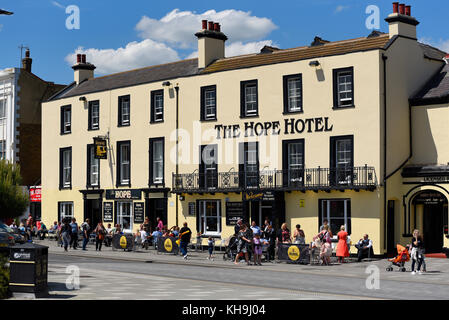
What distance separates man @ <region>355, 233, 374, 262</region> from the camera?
31.4m

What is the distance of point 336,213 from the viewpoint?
1329 inches

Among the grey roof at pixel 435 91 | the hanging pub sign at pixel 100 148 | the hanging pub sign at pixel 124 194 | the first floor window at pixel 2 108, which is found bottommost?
the hanging pub sign at pixel 124 194

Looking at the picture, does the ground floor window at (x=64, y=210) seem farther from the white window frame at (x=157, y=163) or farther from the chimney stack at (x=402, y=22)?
the chimney stack at (x=402, y=22)

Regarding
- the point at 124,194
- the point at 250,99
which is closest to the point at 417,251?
the point at 250,99

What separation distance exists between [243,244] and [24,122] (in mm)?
29146

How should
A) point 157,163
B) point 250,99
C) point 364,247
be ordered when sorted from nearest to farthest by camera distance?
1. point 364,247
2. point 250,99
3. point 157,163

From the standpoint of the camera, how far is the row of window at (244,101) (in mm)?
33781

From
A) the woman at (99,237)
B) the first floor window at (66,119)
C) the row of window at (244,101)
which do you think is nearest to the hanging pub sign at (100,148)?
the row of window at (244,101)

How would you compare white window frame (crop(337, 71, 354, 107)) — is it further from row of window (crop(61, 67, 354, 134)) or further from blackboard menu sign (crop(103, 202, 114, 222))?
blackboard menu sign (crop(103, 202, 114, 222))

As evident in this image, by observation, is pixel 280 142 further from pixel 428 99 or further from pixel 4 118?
pixel 4 118

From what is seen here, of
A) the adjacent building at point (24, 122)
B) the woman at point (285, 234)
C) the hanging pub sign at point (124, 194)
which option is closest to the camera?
the woman at point (285, 234)

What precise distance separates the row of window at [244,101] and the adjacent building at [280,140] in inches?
2.3

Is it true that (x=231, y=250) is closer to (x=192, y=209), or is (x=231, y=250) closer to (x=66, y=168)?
(x=192, y=209)

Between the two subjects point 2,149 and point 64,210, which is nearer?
point 64,210
